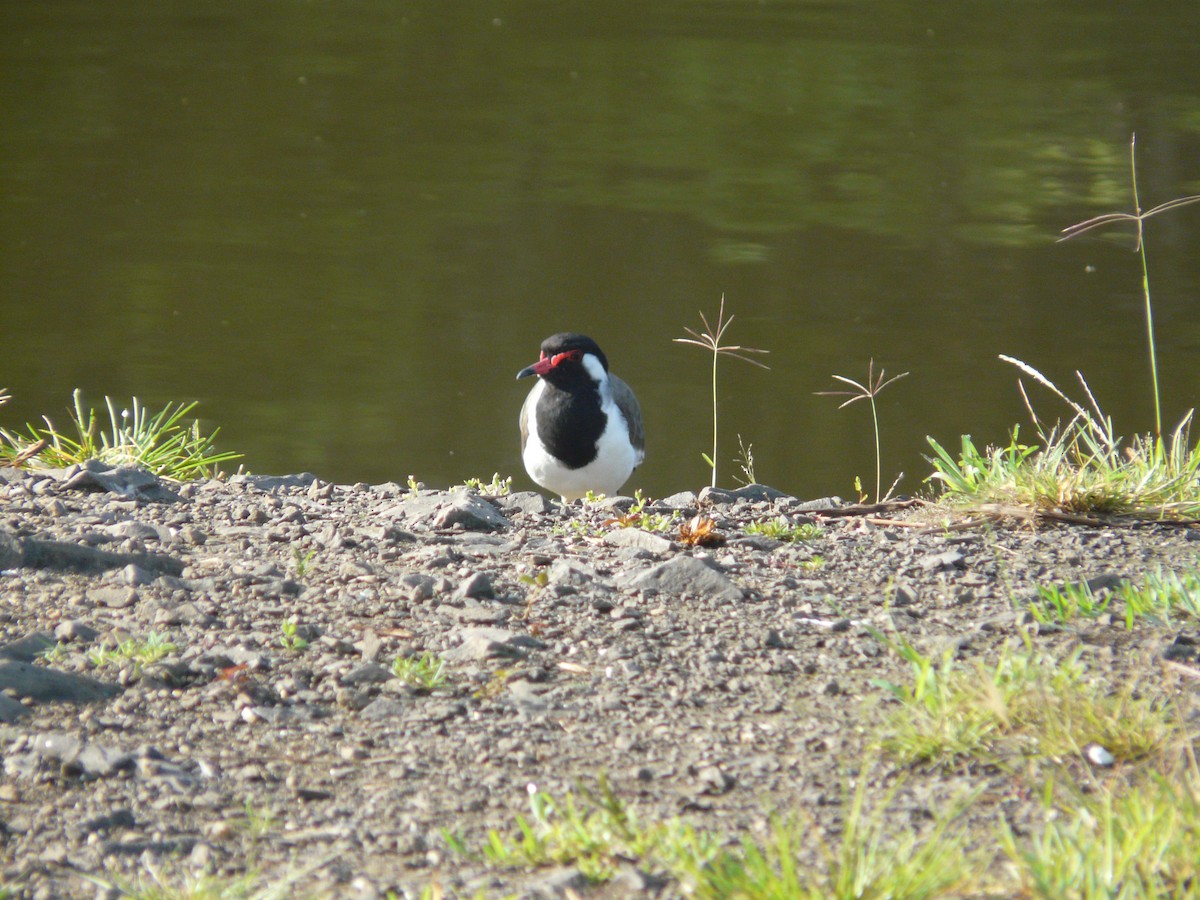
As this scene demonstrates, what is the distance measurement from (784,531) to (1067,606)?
0.78m

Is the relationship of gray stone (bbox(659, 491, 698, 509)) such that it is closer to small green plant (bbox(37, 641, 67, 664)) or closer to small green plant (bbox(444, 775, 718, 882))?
small green plant (bbox(37, 641, 67, 664))

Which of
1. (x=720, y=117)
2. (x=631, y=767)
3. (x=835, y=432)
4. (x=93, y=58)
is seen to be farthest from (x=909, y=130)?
(x=631, y=767)

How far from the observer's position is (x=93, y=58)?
A: 15.0 meters

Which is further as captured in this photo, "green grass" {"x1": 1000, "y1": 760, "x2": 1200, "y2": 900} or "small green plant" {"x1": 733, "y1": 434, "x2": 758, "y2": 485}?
"small green plant" {"x1": 733, "y1": 434, "x2": 758, "y2": 485}

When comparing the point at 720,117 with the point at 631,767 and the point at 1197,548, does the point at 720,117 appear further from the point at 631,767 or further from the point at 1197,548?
the point at 631,767

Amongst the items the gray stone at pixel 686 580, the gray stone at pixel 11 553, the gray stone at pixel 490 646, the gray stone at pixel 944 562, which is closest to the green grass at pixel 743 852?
the gray stone at pixel 490 646

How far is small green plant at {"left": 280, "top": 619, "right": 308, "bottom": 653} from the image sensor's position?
2.59 meters

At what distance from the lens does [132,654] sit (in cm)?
251

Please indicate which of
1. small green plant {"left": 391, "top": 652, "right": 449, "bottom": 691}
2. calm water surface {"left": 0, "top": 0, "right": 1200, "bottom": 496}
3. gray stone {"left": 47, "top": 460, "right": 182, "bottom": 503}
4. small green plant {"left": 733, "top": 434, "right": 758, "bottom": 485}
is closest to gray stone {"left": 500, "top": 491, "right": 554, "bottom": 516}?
small green plant {"left": 733, "top": 434, "right": 758, "bottom": 485}

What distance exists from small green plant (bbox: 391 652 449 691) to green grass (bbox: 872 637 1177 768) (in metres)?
0.77

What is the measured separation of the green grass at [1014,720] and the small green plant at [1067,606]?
37cm

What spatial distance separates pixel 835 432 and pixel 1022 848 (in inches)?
270

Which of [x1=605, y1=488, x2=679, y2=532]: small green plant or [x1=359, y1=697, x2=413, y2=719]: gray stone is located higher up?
[x1=359, y1=697, x2=413, y2=719]: gray stone

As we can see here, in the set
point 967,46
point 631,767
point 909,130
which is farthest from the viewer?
point 967,46
